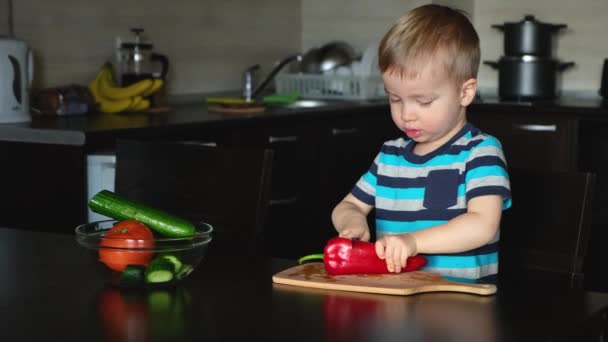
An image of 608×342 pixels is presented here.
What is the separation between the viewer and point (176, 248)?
1.24m

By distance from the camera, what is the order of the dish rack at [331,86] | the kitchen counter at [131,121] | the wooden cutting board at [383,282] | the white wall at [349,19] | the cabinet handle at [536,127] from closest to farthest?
the wooden cutting board at [383,282] < the kitchen counter at [131,121] < the cabinet handle at [536,127] < the dish rack at [331,86] < the white wall at [349,19]

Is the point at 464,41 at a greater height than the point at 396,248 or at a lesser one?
greater

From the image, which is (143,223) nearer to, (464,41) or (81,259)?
(81,259)

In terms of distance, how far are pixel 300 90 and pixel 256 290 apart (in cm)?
287

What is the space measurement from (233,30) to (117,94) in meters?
0.96

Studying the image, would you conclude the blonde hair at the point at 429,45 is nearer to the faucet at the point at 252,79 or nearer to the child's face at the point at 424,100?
the child's face at the point at 424,100

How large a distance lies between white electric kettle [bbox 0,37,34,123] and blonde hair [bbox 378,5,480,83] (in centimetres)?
154

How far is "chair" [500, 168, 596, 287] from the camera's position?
1579 mm

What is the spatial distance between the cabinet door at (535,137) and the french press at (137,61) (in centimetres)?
125

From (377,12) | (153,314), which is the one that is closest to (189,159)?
(153,314)

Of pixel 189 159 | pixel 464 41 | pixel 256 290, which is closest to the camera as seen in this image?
pixel 256 290

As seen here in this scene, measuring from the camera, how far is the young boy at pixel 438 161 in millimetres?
1459

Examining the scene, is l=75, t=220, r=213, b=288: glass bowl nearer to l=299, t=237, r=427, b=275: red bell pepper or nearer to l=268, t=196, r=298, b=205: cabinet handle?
l=299, t=237, r=427, b=275: red bell pepper

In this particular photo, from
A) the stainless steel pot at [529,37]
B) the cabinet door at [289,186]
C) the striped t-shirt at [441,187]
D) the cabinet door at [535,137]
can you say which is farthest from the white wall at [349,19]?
the striped t-shirt at [441,187]
